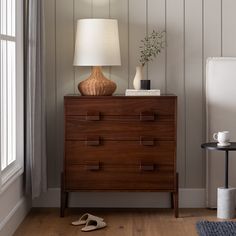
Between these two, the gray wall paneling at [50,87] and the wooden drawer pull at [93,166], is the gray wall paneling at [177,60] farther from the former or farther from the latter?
the gray wall paneling at [50,87]

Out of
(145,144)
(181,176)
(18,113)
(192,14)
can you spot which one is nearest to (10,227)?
(18,113)

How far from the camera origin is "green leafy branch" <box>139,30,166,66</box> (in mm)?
4703

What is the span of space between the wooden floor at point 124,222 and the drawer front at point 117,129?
590mm

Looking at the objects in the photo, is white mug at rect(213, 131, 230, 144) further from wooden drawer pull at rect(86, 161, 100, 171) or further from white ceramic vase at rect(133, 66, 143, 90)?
wooden drawer pull at rect(86, 161, 100, 171)

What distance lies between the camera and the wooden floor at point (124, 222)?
4066 millimetres

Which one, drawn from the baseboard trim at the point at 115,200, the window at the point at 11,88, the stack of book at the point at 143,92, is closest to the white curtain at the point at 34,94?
the window at the point at 11,88

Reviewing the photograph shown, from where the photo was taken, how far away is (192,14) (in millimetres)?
4719

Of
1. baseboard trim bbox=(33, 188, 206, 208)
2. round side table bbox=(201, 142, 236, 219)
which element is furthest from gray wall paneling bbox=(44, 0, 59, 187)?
round side table bbox=(201, 142, 236, 219)

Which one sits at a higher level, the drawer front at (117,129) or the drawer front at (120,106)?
the drawer front at (120,106)

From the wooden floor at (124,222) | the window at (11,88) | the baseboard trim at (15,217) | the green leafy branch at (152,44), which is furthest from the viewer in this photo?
the green leafy branch at (152,44)

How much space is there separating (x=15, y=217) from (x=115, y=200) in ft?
3.16

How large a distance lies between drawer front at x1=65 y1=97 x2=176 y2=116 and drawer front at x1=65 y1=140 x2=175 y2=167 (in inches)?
8.5

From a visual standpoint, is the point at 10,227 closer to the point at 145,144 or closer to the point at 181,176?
the point at 145,144

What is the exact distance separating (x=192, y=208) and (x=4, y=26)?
6.62 feet
